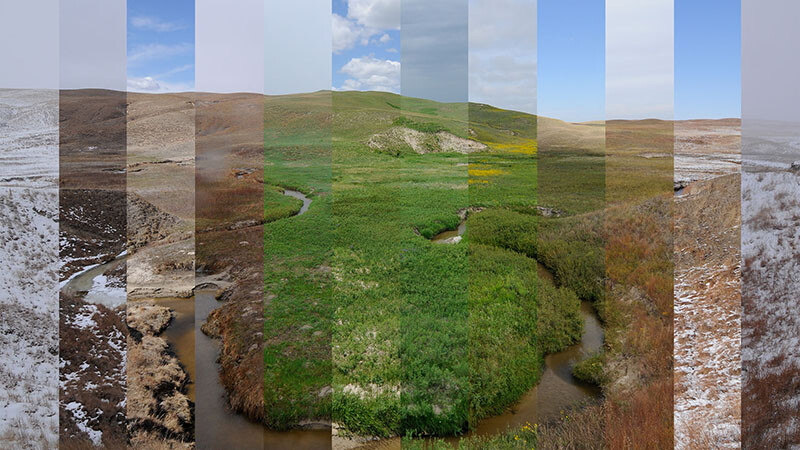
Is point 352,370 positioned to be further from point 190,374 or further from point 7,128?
point 7,128

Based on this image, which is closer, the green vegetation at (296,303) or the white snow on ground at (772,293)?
the white snow on ground at (772,293)

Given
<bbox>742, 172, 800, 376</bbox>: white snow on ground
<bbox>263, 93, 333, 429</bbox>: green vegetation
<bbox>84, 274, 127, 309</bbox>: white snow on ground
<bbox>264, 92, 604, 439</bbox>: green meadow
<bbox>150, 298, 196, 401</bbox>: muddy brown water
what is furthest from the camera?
<bbox>84, 274, 127, 309</bbox>: white snow on ground

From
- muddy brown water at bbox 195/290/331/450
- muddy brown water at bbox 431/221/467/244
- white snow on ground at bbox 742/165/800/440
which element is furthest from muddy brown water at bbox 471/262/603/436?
muddy brown water at bbox 431/221/467/244

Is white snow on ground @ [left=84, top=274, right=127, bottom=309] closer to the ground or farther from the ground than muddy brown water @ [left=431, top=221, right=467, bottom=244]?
closer to the ground

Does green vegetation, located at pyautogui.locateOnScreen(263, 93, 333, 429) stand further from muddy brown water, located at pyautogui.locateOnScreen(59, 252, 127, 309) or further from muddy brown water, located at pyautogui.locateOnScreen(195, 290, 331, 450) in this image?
muddy brown water, located at pyautogui.locateOnScreen(59, 252, 127, 309)

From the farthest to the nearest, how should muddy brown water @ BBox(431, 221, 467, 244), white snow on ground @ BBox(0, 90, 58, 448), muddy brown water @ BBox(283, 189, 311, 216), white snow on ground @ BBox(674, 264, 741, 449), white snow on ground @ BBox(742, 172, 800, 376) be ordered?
muddy brown water @ BBox(283, 189, 311, 216) → muddy brown water @ BBox(431, 221, 467, 244) → white snow on ground @ BBox(742, 172, 800, 376) → white snow on ground @ BBox(0, 90, 58, 448) → white snow on ground @ BBox(674, 264, 741, 449)

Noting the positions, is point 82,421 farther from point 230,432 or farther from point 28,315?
point 28,315

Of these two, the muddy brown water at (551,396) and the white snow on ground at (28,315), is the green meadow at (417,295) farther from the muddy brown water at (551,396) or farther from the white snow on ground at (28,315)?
the white snow on ground at (28,315)

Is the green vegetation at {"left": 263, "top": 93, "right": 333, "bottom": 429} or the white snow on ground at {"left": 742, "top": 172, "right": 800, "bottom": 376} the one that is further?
the white snow on ground at {"left": 742, "top": 172, "right": 800, "bottom": 376}

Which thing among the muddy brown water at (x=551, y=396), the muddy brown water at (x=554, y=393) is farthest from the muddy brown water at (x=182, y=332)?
the muddy brown water at (x=554, y=393)
